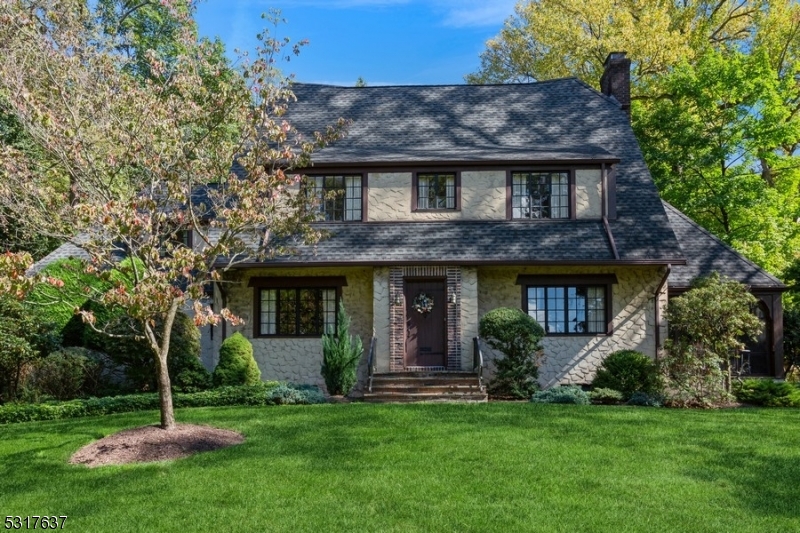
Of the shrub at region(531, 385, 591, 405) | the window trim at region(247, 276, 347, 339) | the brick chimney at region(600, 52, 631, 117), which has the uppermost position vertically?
the brick chimney at region(600, 52, 631, 117)

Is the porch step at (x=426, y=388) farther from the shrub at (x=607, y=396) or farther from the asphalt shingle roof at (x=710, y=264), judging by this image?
the asphalt shingle roof at (x=710, y=264)

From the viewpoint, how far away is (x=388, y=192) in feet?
59.0

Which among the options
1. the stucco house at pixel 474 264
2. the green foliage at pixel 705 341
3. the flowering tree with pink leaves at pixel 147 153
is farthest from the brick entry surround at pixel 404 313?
the flowering tree with pink leaves at pixel 147 153

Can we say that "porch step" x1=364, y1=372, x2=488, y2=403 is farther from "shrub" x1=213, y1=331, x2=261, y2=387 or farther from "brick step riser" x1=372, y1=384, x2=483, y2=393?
"shrub" x1=213, y1=331, x2=261, y2=387

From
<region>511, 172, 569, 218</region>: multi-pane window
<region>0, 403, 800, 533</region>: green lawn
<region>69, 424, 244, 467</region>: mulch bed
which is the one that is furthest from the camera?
<region>511, 172, 569, 218</region>: multi-pane window

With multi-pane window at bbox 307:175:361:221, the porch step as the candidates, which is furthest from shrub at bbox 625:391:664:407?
multi-pane window at bbox 307:175:361:221

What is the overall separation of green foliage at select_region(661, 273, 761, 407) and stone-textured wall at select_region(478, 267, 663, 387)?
1.20 m

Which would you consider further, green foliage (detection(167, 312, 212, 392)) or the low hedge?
green foliage (detection(167, 312, 212, 392))

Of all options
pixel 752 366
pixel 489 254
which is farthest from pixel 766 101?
pixel 489 254

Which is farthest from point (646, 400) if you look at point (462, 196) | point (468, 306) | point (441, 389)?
point (462, 196)

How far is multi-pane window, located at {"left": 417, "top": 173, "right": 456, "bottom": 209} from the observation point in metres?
18.1

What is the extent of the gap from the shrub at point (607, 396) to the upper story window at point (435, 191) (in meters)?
5.94

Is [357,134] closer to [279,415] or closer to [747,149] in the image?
[279,415]

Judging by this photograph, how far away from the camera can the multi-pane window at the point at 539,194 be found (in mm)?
17984
